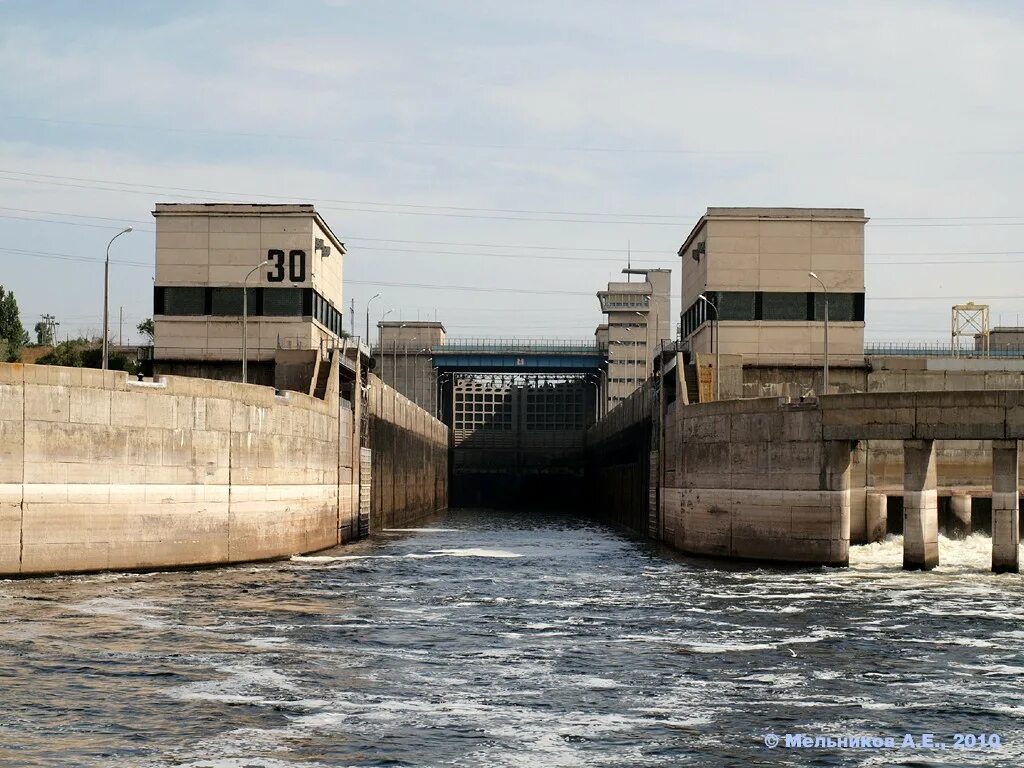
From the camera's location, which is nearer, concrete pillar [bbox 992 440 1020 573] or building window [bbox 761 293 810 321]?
concrete pillar [bbox 992 440 1020 573]

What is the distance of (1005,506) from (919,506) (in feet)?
9.80

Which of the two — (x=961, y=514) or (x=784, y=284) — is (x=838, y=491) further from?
(x=784, y=284)

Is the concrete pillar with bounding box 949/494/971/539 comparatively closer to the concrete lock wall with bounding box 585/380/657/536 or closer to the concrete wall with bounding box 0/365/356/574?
the concrete lock wall with bounding box 585/380/657/536

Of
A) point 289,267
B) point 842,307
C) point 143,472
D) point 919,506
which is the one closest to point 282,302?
point 289,267

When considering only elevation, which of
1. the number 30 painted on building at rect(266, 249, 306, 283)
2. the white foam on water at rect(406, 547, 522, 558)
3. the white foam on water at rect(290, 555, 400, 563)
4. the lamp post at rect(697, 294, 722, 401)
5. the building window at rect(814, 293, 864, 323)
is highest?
the number 30 painted on building at rect(266, 249, 306, 283)

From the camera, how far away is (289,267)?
72.1m

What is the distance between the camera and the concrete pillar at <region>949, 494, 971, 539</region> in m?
58.6

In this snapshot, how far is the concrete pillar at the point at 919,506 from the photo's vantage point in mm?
46469

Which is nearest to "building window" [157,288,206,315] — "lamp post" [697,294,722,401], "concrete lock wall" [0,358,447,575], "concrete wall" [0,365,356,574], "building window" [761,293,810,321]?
"concrete lock wall" [0,358,447,575]

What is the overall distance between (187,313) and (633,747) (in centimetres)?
5557

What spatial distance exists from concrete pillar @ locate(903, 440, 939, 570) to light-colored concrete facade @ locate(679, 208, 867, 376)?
23.7 metres

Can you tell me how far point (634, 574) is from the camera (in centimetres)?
4931

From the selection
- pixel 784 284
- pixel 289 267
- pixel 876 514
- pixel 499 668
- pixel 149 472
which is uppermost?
pixel 289 267

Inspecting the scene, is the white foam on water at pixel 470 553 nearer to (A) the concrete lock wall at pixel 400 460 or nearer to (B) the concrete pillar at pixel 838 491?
(A) the concrete lock wall at pixel 400 460
